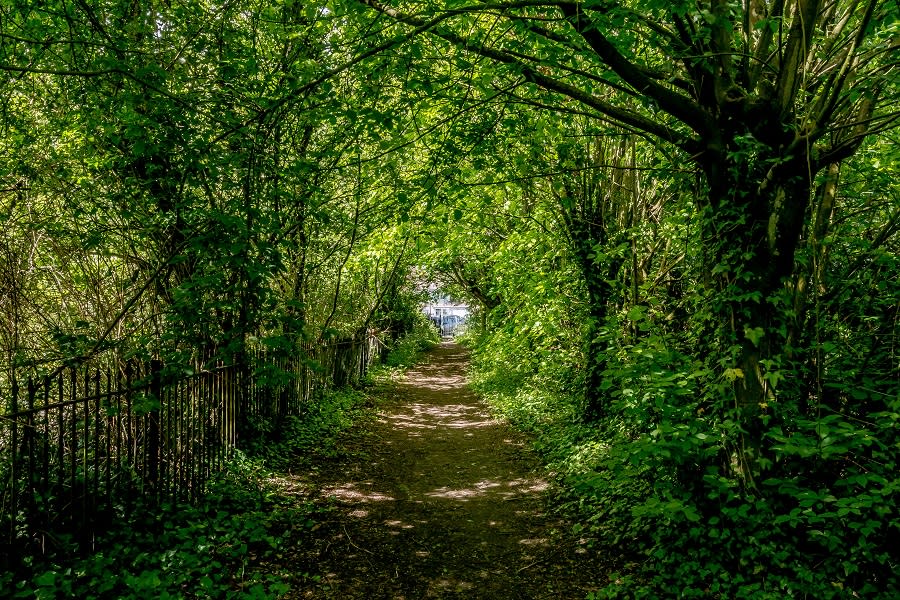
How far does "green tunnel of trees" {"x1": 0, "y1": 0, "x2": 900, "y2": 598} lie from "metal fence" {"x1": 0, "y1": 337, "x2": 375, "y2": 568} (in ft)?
1.32

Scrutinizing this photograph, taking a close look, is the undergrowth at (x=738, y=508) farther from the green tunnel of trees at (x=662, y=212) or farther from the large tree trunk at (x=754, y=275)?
the large tree trunk at (x=754, y=275)

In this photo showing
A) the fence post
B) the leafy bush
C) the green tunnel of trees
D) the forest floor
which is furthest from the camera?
the leafy bush

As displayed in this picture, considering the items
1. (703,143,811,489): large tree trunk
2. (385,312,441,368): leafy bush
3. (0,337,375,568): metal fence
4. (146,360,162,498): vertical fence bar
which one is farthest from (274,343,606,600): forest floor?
(385,312,441,368): leafy bush

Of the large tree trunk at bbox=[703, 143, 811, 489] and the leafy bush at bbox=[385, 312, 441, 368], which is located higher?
the large tree trunk at bbox=[703, 143, 811, 489]

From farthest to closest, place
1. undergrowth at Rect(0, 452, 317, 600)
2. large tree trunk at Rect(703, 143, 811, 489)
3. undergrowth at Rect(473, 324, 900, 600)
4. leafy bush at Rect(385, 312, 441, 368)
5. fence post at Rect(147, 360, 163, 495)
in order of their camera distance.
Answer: leafy bush at Rect(385, 312, 441, 368)
fence post at Rect(147, 360, 163, 495)
large tree trunk at Rect(703, 143, 811, 489)
undergrowth at Rect(0, 452, 317, 600)
undergrowth at Rect(473, 324, 900, 600)

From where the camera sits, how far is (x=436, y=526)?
6234 millimetres

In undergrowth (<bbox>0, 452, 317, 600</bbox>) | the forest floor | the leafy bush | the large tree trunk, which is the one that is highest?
the large tree trunk

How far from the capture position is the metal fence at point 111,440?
433cm

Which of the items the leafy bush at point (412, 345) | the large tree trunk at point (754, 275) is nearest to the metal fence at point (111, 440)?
the large tree trunk at point (754, 275)

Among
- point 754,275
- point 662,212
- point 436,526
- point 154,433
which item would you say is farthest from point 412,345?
point 754,275

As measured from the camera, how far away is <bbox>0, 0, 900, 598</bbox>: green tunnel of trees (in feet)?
14.2

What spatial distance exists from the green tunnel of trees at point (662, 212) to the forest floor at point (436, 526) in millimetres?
581

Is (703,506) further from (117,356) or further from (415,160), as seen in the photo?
(415,160)

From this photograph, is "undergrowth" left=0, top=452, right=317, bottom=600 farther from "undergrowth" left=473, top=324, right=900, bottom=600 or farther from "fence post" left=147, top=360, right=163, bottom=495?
"undergrowth" left=473, top=324, right=900, bottom=600
